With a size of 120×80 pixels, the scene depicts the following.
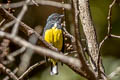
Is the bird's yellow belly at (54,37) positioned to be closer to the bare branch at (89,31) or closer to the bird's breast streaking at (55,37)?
the bird's breast streaking at (55,37)

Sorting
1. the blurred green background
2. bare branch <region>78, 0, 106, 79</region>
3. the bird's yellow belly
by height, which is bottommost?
the blurred green background

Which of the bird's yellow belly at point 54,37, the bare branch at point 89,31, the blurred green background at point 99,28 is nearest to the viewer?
the bare branch at point 89,31

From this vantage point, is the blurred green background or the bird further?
the blurred green background

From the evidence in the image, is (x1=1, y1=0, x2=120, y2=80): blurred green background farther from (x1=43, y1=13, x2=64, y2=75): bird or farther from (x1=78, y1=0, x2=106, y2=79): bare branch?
(x1=78, y1=0, x2=106, y2=79): bare branch

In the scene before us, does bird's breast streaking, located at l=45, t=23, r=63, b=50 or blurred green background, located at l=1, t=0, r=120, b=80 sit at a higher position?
bird's breast streaking, located at l=45, t=23, r=63, b=50

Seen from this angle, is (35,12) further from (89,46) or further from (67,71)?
(89,46)

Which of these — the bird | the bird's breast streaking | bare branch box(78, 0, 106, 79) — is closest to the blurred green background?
the bird

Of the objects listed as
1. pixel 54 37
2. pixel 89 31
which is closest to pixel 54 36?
pixel 54 37

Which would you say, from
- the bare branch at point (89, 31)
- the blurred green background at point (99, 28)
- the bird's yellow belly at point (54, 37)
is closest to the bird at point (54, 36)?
the bird's yellow belly at point (54, 37)

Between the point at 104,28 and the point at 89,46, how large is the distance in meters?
3.99

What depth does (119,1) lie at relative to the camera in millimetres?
3598

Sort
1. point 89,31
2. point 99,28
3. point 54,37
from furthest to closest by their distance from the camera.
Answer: point 99,28
point 54,37
point 89,31

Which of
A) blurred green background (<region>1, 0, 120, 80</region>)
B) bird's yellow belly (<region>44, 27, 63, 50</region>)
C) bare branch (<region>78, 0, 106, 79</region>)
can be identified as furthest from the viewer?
blurred green background (<region>1, 0, 120, 80</region>)

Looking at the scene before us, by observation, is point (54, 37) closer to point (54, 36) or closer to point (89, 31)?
point (54, 36)
